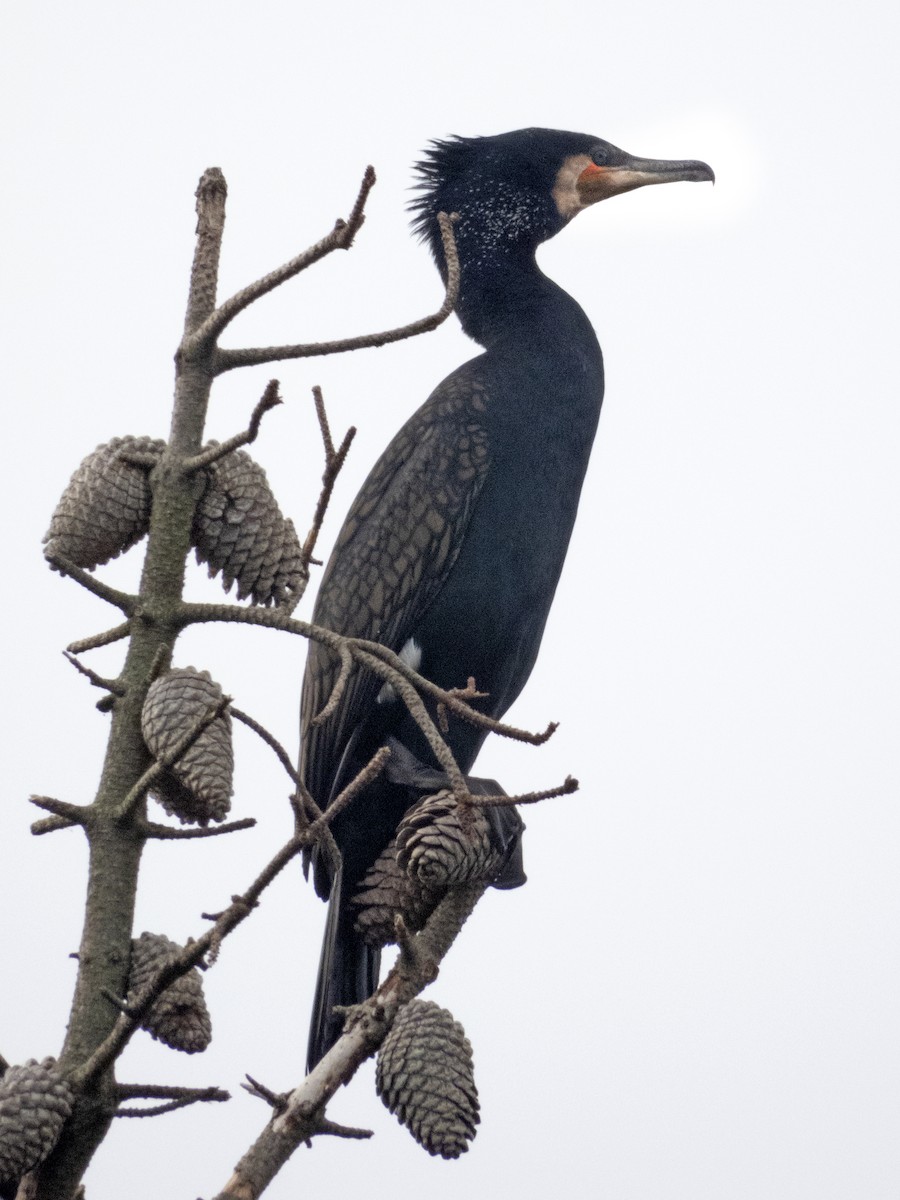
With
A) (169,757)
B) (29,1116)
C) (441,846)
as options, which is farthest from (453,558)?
(29,1116)

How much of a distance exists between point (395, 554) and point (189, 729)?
1296mm

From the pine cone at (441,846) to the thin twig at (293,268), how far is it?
639 mm

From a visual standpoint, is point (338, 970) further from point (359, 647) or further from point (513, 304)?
point (513, 304)

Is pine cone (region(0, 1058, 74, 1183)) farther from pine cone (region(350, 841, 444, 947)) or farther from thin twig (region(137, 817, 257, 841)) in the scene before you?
pine cone (region(350, 841, 444, 947))

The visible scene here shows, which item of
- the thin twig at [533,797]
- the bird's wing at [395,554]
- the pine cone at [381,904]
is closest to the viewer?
the thin twig at [533,797]

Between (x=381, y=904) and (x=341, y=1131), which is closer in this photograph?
(x=341, y=1131)

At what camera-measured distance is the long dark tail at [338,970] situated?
8.24 ft

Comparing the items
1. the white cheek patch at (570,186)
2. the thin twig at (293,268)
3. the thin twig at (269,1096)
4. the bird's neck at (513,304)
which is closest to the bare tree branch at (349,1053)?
the thin twig at (269,1096)

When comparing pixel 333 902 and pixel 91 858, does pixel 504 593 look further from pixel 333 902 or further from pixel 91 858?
pixel 91 858

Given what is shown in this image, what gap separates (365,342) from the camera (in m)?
1.67

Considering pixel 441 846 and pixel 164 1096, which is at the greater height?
pixel 441 846

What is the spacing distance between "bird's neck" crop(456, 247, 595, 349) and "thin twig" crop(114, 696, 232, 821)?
1780 millimetres

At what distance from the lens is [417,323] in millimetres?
1652

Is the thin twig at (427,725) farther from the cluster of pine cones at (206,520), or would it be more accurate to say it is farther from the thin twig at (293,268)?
the thin twig at (293,268)
